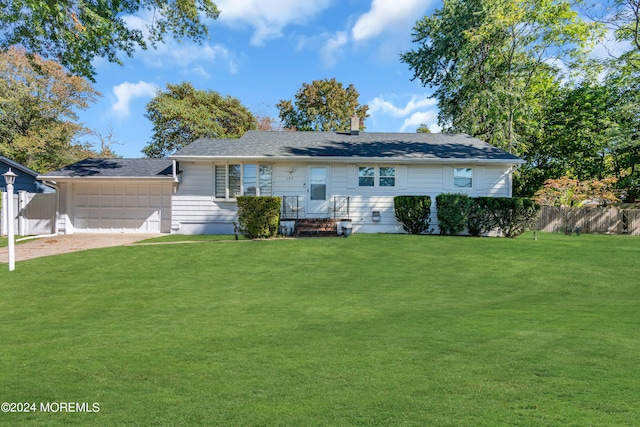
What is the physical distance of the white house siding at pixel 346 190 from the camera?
17250 millimetres

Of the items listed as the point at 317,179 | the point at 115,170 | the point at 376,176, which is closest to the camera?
the point at 317,179

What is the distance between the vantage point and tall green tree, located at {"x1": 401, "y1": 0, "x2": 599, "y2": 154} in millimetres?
23875

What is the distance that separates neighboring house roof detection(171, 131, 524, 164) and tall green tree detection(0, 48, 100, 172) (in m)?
15.2

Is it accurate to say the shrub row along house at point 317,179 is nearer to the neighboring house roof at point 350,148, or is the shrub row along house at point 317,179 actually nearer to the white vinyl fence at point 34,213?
the neighboring house roof at point 350,148

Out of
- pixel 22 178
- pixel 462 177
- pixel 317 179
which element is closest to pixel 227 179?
pixel 317 179

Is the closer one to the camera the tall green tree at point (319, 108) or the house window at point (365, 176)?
the house window at point (365, 176)

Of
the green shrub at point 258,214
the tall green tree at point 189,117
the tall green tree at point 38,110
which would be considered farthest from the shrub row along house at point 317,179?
the tall green tree at point 189,117

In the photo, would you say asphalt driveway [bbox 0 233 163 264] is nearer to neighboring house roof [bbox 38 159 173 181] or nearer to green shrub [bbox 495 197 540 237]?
neighboring house roof [bbox 38 159 173 181]

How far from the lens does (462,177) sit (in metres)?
17.5

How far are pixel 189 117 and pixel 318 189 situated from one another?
16938mm

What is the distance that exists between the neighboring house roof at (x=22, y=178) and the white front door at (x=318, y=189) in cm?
1242

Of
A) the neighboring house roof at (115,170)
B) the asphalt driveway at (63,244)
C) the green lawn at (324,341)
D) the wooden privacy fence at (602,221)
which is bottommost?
the green lawn at (324,341)

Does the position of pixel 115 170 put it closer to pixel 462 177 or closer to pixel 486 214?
pixel 462 177

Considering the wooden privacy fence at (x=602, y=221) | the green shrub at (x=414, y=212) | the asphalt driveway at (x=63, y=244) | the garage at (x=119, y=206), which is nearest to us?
the asphalt driveway at (x=63, y=244)
